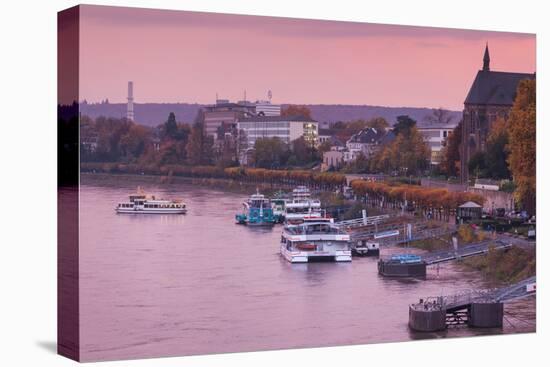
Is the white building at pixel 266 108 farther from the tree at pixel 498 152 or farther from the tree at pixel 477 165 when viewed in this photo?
the tree at pixel 498 152

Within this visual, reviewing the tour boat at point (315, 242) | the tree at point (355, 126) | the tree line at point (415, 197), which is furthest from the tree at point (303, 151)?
the tour boat at point (315, 242)

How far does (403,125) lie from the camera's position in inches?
793

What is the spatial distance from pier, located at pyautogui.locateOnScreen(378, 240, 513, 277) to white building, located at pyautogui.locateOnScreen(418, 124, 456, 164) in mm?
1198

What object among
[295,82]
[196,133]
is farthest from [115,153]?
[295,82]

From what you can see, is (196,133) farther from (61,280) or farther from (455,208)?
(455,208)

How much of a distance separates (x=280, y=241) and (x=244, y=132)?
1406 mm

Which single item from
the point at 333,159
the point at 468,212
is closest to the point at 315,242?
the point at 333,159

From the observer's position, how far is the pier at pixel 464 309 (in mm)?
19703

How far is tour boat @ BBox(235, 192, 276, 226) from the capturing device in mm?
19375

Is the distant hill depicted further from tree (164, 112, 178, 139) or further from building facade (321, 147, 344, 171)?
building facade (321, 147, 344, 171)

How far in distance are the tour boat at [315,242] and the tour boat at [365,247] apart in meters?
0.08

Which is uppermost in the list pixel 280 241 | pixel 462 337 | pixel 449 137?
pixel 449 137

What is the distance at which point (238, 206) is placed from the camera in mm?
19422

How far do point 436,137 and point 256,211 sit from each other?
8.82 ft
